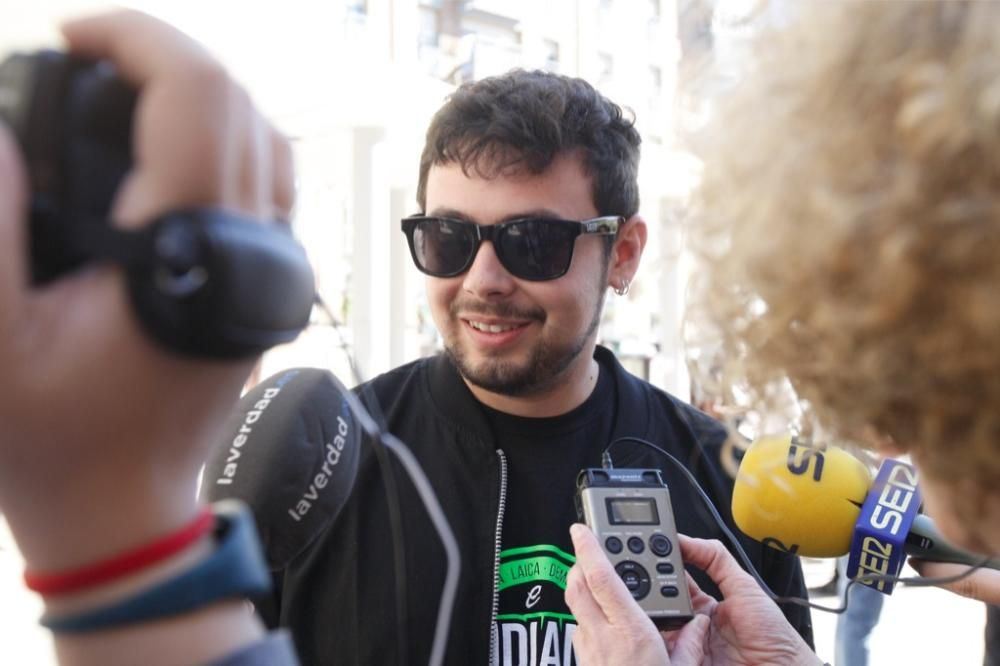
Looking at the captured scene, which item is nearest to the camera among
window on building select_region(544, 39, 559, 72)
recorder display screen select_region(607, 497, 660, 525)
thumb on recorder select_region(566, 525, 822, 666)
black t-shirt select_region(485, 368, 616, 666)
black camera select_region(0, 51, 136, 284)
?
black camera select_region(0, 51, 136, 284)

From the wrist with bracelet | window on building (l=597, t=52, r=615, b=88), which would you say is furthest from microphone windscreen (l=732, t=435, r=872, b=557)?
window on building (l=597, t=52, r=615, b=88)

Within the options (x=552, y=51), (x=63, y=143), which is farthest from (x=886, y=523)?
(x=552, y=51)

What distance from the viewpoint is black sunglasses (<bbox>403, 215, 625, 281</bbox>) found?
6.31 feet

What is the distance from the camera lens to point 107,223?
0.59 m

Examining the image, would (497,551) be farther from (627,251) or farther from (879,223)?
(879,223)

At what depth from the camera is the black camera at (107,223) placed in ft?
1.93

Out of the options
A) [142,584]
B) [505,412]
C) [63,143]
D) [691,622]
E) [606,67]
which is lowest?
[691,622]

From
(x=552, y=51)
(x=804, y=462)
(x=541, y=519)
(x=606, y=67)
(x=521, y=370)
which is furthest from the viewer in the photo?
(x=606, y=67)

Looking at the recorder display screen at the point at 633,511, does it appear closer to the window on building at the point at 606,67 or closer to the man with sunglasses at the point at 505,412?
the man with sunglasses at the point at 505,412

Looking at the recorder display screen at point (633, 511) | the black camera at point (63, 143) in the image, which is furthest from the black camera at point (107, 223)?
the recorder display screen at point (633, 511)

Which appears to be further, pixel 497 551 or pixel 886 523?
pixel 497 551

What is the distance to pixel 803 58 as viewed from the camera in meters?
0.74

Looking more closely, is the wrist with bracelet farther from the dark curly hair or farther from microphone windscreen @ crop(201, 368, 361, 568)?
the dark curly hair

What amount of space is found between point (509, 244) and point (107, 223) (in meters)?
1.36
